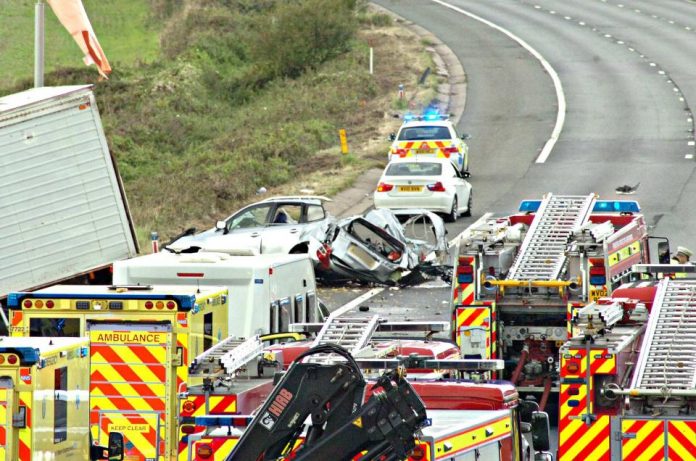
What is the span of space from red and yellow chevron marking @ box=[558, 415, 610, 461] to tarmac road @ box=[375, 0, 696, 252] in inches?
739

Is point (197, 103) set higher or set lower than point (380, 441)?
lower

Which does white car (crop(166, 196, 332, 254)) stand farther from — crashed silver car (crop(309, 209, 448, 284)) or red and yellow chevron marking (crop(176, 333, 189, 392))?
red and yellow chevron marking (crop(176, 333, 189, 392))

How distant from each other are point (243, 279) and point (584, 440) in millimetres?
6030

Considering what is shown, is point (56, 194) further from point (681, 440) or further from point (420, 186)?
point (420, 186)

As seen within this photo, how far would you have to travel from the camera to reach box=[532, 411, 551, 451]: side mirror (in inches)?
458

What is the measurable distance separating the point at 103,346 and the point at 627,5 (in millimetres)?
61690

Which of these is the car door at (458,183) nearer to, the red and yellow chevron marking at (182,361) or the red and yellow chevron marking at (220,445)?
the red and yellow chevron marking at (182,361)

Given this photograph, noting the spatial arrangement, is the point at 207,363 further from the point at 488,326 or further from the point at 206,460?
the point at 488,326

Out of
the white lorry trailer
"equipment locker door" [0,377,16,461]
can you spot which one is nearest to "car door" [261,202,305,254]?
the white lorry trailer

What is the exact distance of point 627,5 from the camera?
73.7 m

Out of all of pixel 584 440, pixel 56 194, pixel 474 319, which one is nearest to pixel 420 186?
pixel 56 194

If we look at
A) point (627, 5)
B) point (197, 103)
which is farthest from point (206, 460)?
point (627, 5)

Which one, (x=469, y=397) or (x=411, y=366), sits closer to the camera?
(x=469, y=397)

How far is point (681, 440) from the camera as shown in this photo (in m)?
12.3
